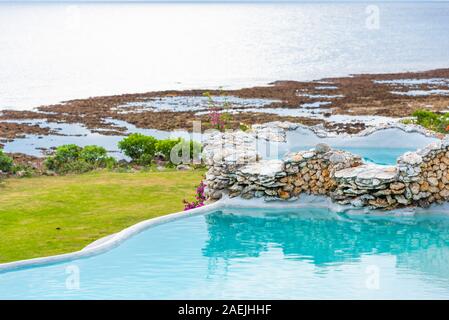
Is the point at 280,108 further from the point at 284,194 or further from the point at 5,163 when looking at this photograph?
the point at 284,194

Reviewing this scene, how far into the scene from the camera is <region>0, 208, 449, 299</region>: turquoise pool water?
1005 centimetres

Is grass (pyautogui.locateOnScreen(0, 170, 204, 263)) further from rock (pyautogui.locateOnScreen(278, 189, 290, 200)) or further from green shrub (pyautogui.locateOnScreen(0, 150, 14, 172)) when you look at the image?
rock (pyautogui.locateOnScreen(278, 189, 290, 200))

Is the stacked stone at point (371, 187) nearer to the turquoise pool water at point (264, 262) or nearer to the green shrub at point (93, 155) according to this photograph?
the turquoise pool water at point (264, 262)

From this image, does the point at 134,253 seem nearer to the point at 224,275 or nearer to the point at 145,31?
the point at 224,275

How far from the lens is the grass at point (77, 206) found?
490 inches

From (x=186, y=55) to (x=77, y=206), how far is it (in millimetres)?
58294

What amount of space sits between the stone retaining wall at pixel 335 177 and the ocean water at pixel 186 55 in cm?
2660

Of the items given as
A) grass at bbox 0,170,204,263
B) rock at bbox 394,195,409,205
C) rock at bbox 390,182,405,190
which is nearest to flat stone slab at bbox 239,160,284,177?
grass at bbox 0,170,204,263

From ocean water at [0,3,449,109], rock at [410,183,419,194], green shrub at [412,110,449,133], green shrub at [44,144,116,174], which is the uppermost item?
ocean water at [0,3,449,109]

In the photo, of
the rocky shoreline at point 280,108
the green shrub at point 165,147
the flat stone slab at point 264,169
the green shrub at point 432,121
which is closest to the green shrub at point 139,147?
the green shrub at point 165,147

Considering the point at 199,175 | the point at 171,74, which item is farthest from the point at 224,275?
the point at 171,74

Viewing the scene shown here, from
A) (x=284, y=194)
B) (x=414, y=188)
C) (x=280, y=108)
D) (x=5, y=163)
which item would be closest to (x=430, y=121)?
(x=414, y=188)

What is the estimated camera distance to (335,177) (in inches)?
534

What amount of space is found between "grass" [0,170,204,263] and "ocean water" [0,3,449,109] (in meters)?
22.1
